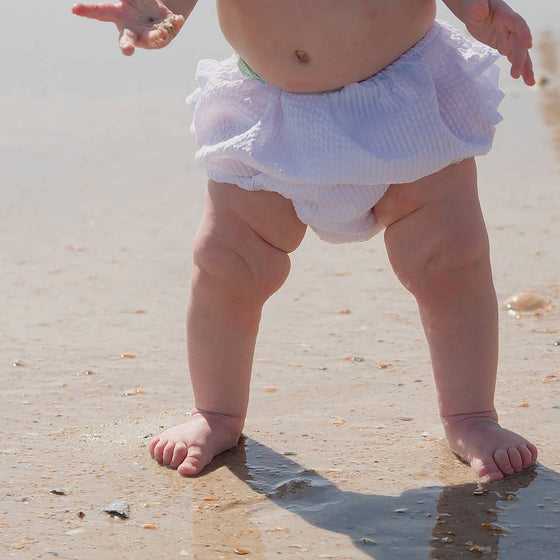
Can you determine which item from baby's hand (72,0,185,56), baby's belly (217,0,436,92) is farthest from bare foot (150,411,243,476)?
baby's hand (72,0,185,56)

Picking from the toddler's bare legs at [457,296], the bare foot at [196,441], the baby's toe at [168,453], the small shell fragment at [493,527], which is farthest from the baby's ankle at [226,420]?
the small shell fragment at [493,527]

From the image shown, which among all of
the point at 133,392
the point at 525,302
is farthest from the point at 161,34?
the point at 525,302

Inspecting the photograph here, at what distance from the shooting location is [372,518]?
2055mm

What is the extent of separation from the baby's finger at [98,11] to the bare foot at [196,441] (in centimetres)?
87

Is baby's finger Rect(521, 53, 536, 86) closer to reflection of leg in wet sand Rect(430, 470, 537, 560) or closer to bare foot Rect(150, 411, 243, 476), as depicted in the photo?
reflection of leg in wet sand Rect(430, 470, 537, 560)

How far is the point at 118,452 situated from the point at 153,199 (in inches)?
93.2

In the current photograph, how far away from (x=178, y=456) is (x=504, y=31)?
105 centimetres

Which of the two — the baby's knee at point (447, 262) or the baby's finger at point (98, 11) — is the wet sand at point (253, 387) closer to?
the baby's knee at point (447, 262)

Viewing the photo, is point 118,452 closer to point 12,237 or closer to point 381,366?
point 381,366

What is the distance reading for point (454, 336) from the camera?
7.70 feet

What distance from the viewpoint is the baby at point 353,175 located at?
2.24m

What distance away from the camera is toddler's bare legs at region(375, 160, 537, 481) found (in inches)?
Answer: 89.8

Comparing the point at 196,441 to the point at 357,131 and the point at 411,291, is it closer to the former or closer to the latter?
the point at 411,291

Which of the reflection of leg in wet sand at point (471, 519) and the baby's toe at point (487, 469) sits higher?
the reflection of leg in wet sand at point (471, 519)
